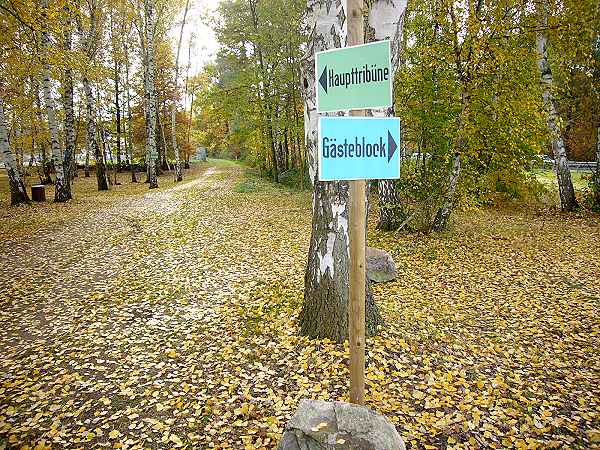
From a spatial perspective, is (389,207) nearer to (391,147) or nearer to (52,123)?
(391,147)

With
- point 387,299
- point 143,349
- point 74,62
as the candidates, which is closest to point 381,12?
point 387,299

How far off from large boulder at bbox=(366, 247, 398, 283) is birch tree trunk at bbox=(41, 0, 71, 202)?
10.9m

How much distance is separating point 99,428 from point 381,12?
5.28 metres

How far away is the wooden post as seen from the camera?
2625mm

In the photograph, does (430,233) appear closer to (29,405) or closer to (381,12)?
(381,12)

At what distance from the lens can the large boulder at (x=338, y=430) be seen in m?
2.55

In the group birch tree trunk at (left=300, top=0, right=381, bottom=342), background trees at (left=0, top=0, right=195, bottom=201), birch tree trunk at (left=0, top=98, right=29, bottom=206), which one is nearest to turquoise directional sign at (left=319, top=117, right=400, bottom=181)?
birch tree trunk at (left=300, top=0, right=381, bottom=342)

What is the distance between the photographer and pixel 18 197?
14625 millimetres

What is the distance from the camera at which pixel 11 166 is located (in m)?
13.5

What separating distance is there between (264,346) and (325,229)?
5.23 feet

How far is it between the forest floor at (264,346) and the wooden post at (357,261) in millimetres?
800

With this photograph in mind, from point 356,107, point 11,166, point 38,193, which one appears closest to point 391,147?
point 356,107

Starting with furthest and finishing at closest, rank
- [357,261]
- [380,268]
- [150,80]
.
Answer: [150,80], [380,268], [357,261]

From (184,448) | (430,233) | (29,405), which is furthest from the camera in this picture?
(430,233)
